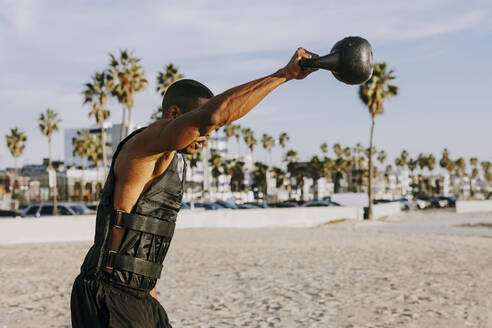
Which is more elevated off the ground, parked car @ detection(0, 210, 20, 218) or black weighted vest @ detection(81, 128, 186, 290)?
black weighted vest @ detection(81, 128, 186, 290)

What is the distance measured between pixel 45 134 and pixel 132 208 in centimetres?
5544

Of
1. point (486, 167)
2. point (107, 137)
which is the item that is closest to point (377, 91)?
point (107, 137)

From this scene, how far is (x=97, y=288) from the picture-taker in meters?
2.47

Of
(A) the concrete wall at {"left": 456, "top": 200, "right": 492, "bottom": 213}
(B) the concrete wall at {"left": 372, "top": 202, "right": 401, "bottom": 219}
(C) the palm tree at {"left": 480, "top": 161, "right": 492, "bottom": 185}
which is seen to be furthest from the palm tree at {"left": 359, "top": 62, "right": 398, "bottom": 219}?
(C) the palm tree at {"left": 480, "top": 161, "right": 492, "bottom": 185}

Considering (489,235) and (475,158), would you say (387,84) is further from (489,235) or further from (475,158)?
(475,158)

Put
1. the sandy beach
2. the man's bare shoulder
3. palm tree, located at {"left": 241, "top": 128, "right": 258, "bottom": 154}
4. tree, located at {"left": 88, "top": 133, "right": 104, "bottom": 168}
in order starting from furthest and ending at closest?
1. palm tree, located at {"left": 241, "top": 128, "right": 258, "bottom": 154}
2. tree, located at {"left": 88, "top": 133, "right": 104, "bottom": 168}
3. the sandy beach
4. the man's bare shoulder

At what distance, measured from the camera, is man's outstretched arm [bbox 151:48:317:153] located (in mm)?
1896

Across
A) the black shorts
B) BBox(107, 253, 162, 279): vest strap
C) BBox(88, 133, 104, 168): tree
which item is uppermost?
BBox(88, 133, 104, 168): tree

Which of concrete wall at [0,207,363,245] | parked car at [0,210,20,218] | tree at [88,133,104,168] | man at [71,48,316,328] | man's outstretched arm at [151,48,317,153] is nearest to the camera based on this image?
man's outstretched arm at [151,48,317,153]

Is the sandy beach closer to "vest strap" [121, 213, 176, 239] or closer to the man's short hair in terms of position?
"vest strap" [121, 213, 176, 239]

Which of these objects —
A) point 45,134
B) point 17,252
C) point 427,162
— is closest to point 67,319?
point 17,252

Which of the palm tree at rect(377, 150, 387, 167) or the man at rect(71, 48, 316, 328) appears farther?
the palm tree at rect(377, 150, 387, 167)

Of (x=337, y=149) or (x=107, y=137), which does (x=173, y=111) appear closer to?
(x=337, y=149)

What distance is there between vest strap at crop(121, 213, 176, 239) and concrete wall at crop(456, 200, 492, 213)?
4980cm
